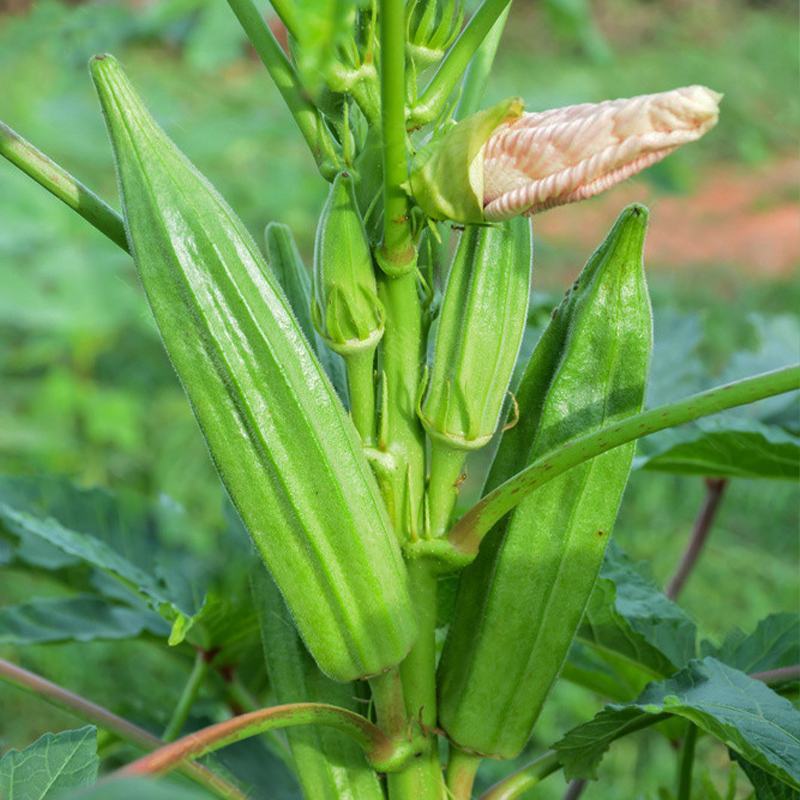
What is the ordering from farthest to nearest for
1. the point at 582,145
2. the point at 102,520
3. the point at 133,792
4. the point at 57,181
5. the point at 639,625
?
1. the point at 102,520
2. the point at 639,625
3. the point at 57,181
4. the point at 582,145
5. the point at 133,792

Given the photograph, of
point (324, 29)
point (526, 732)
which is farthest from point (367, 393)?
point (324, 29)

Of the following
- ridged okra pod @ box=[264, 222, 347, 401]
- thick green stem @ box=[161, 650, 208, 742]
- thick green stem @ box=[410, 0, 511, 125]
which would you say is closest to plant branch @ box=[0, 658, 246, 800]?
thick green stem @ box=[161, 650, 208, 742]

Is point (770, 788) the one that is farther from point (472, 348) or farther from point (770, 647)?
point (472, 348)

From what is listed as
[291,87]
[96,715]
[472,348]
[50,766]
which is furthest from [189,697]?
[291,87]

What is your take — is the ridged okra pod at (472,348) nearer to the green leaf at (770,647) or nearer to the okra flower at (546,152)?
the okra flower at (546,152)

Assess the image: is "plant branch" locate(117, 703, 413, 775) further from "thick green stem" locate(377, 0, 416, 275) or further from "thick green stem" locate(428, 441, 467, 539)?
"thick green stem" locate(377, 0, 416, 275)

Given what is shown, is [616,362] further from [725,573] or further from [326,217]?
[725,573]
